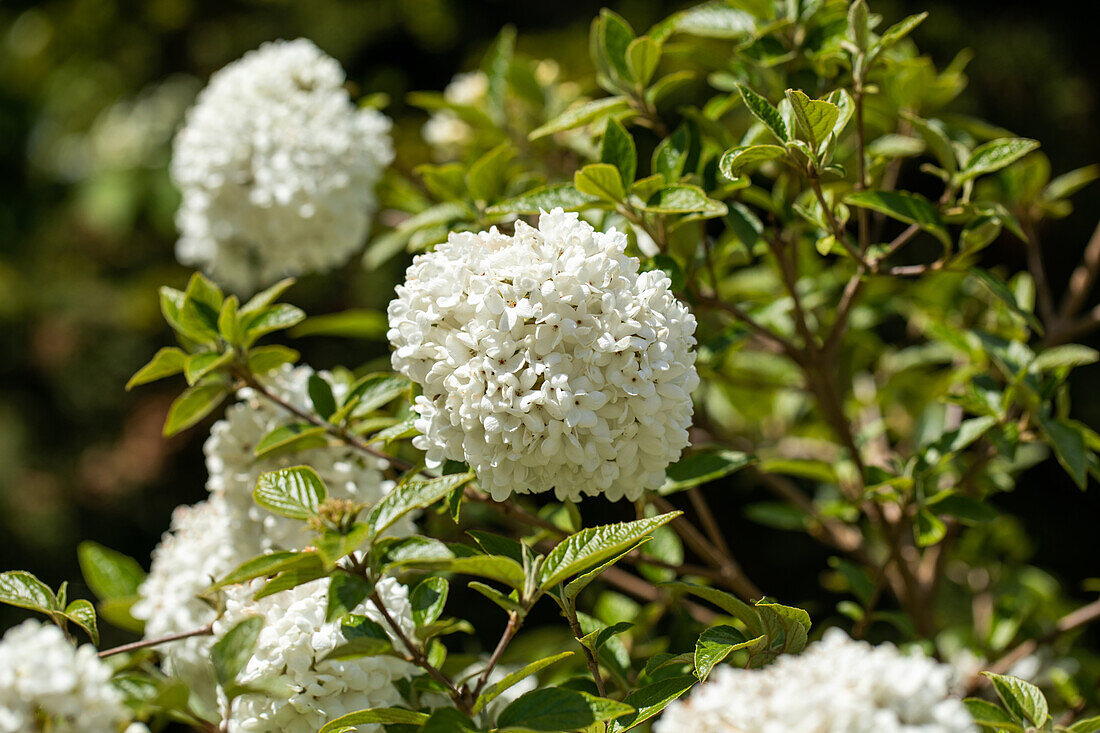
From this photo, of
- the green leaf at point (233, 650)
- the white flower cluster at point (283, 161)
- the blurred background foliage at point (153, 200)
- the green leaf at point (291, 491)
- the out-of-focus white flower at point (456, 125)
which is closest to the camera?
the green leaf at point (233, 650)

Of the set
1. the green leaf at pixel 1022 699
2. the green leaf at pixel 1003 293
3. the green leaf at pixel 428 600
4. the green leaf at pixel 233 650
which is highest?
the green leaf at pixel 1003 293

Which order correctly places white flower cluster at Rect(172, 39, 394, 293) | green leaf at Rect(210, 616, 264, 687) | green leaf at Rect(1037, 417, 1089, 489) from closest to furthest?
green leaf at Rect(210, 616, 264, 687)
green leaf at Rect(1037, 417, 1089, 489)
white flower cluster at Rect(172, 39, 394, 293)

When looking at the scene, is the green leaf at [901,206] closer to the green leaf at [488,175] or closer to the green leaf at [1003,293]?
the green leaf at [1003,293]

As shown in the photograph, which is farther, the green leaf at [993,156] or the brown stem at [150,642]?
the green leaf at [993,156]

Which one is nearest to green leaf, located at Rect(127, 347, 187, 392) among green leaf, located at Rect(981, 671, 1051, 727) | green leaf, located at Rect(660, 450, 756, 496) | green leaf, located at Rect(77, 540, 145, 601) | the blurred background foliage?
green leaf, located at Rect(77, 540, 145, 601)

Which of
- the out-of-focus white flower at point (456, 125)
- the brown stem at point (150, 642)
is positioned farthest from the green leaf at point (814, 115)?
the out-of-focus white flower at point (456, 125)

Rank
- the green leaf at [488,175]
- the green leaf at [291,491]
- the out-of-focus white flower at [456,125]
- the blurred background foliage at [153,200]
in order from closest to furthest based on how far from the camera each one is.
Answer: the green leaf at [291,491], the green leaf at [488,175], the out-of-focus white flower at [456,125], the blurred background foliage at [153,200]

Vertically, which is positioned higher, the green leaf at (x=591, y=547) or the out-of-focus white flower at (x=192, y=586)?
the green leaf at (x=591, y=547)

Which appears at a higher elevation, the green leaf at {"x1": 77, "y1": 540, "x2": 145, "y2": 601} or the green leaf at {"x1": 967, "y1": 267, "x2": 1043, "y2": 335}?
the green leaf at {"x1": 967, "y1": 267, "x2": 1043, "y2": 335}

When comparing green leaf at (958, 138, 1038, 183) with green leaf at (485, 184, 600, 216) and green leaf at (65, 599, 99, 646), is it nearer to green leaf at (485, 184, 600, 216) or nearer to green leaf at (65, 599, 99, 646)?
green leaf at (485, 184, 600, 216)

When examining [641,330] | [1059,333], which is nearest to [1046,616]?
[1059,333]
